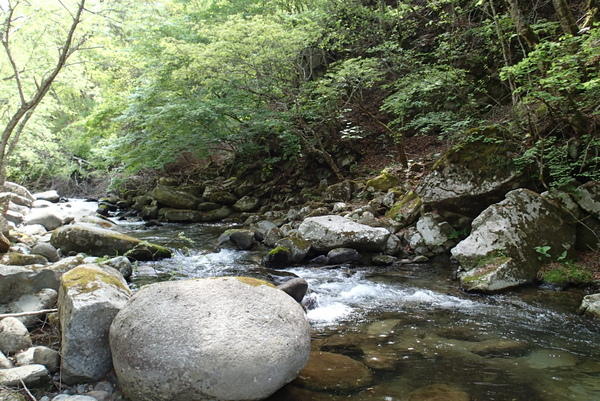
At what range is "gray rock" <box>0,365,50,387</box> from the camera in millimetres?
2912

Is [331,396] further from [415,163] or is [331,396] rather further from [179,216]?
[179,216]

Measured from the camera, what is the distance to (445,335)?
4.30 meters

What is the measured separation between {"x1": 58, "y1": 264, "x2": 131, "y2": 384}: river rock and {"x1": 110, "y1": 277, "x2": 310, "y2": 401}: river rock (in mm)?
227

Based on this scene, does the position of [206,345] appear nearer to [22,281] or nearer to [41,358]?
[41,358]

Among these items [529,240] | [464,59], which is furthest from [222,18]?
[529,240]

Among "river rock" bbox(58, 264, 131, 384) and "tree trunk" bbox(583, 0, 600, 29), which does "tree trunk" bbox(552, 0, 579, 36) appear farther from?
"river rock" bbox(58, 264, 131, 384)

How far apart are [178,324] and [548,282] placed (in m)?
5.59

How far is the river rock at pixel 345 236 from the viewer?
7.98 metres

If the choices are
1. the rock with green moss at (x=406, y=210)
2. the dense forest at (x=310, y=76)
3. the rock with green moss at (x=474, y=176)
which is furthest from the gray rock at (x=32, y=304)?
the rock with green moss at (x=406, y=210)

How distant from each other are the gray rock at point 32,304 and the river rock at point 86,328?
2.14 feet

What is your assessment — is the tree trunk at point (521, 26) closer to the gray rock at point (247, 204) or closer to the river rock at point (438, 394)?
the river rock at point (438, 394)

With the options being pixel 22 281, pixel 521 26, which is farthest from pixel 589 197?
pixel 22 281

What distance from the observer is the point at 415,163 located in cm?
1150

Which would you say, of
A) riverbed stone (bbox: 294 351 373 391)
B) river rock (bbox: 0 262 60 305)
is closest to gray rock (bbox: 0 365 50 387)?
river rock (bbox: 0 262 60 305)
